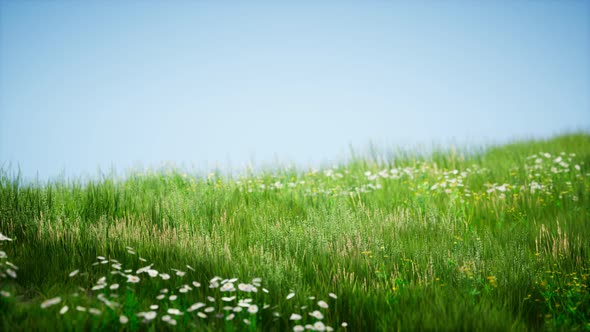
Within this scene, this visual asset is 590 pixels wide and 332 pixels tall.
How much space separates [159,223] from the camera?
6625 mm

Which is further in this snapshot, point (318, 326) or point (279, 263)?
point (279, 263)

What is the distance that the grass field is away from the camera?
13.9ft

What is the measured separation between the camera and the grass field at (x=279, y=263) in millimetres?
4230

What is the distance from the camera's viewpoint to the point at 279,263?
5.12m

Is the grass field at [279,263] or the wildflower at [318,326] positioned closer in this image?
the wildflower at [318,326]

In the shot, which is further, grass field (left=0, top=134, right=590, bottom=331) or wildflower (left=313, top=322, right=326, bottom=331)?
grass field (left=0, top=134, right=590, bottom=331)

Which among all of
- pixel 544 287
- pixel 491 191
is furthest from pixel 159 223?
pixel 491 191

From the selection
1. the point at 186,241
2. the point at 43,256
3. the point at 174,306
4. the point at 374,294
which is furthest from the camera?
the point at 186,241

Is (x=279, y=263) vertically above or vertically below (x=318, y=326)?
above

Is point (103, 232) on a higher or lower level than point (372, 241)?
higher

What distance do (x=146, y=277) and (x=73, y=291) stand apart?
729 millimetres

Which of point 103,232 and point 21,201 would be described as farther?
point 21,201

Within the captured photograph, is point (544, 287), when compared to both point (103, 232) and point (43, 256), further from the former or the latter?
point (43, 256)

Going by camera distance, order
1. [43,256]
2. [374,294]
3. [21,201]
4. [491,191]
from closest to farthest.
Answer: [374,294] → [43,256] → [21,201] → [491,191]
